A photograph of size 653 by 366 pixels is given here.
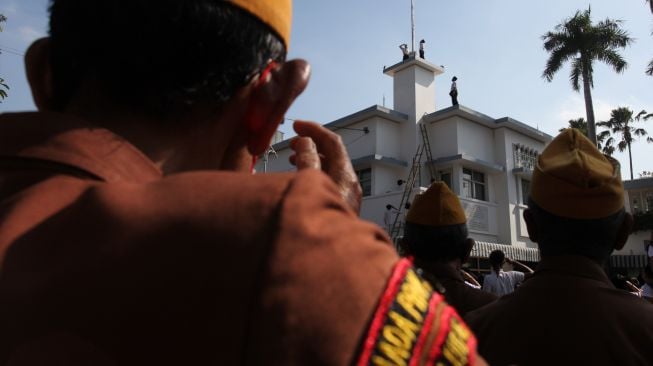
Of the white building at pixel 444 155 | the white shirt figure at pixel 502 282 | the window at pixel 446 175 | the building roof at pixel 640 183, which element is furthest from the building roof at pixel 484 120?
the white shirt figure at pixel 502 282

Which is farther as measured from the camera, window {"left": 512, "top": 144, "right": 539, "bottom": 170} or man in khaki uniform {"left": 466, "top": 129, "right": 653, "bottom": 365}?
window {"left": 512, "top": 144, "right": 539, "bottom": 170}

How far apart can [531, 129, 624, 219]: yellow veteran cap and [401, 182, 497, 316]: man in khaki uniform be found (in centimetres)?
95

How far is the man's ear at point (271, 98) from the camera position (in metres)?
0.96

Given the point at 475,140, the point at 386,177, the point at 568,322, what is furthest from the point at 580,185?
the point at 475,140

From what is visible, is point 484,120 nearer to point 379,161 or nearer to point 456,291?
point 379,161

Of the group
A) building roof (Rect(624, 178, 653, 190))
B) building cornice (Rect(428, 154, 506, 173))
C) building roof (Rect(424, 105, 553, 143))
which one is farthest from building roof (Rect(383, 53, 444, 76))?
building roof (Rect(624, 178, 653, 190))

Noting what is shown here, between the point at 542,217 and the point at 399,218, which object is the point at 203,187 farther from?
the point at 399,218

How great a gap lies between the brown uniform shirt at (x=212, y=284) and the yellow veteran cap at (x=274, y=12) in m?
0.37

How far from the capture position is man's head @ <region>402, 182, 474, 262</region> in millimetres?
3010

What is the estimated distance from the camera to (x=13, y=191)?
760 millimetres

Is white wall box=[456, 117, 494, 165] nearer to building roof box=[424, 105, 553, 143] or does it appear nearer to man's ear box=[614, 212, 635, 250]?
building roof box=[424, 105, 553, 143]

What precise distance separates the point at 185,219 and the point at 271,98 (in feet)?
1.29

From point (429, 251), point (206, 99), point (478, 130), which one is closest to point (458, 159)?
point (478, 130)

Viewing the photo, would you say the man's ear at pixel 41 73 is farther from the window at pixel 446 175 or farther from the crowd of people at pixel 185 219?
the window at pixel 446 175
